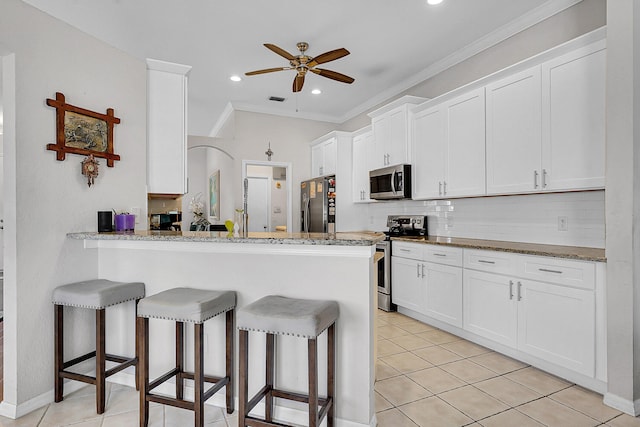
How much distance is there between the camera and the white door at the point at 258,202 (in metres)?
6.95

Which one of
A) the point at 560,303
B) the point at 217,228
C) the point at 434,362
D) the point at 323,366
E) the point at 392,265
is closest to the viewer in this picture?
the point at 323,366

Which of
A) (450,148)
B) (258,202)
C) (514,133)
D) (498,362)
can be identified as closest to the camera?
(498,362)

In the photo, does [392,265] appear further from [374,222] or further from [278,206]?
[278,206]

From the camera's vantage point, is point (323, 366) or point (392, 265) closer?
point (323, 366)

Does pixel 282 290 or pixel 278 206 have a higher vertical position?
pixel 278 206

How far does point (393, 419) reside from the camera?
202cm

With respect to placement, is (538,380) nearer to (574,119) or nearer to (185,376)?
(574,119)

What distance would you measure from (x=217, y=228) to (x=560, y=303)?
4.30 m

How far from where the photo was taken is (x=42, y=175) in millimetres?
2203

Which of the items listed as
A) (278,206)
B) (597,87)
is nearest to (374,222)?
(278,206)

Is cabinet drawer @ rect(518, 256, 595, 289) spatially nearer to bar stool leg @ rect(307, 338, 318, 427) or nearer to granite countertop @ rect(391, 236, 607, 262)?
granite countertop @ rect(391, 236, 607, 262)

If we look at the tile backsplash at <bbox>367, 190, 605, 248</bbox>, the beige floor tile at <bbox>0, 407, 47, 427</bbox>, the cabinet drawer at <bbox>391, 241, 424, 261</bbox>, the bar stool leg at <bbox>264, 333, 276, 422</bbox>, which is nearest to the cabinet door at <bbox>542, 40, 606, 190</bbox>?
the tile backsplash at <bbox>367, 190, 605, 248</bbox>

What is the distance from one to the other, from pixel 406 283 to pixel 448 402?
177 centimetres

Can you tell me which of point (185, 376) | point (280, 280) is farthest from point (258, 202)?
point (280, 280)
